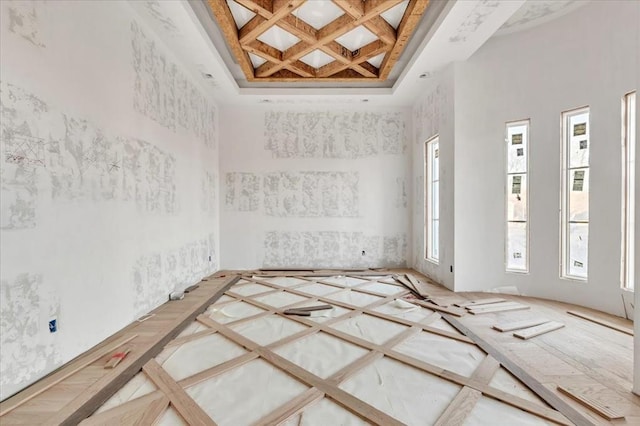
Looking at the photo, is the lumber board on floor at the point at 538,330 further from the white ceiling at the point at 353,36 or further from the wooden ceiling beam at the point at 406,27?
the wooden ceiling beam at the point at 406,27

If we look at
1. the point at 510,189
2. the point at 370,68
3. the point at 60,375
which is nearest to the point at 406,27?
the point at 370,68

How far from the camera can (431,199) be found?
17.9 ft

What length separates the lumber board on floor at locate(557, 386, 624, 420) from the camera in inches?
65.4

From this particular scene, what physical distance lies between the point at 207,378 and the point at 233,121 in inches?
211

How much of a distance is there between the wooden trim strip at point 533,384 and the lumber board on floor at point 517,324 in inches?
15.7

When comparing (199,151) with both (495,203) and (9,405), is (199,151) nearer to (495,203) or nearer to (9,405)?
(9,405)

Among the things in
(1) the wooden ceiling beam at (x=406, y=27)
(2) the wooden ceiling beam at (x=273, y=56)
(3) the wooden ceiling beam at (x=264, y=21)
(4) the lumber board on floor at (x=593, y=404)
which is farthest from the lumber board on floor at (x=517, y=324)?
(2) the wooden ceiling beam at (x=273, y=56)

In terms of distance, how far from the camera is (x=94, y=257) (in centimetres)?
254

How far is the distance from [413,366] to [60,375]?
9.20 ft

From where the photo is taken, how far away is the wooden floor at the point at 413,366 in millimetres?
1661

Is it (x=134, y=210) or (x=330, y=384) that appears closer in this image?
(x=330, y=384)

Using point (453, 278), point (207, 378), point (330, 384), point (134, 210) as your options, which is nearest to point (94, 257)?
point (134, 210)

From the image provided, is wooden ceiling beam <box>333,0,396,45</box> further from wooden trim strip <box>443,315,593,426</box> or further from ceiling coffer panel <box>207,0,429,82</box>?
wooden trim strip <box>443,315,593,426</box>

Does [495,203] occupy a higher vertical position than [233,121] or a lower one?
lower
